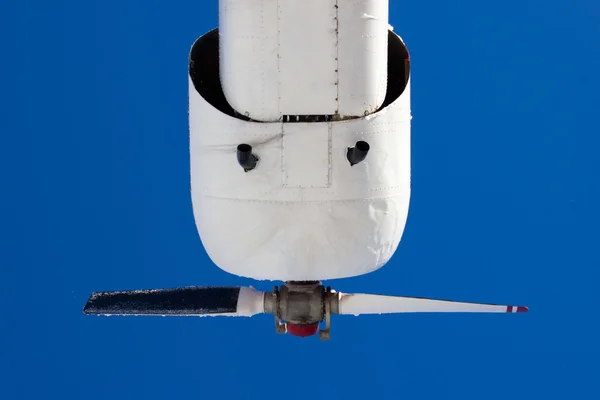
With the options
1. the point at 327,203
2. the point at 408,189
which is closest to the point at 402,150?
the point at 408,189

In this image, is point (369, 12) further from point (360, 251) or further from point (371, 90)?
point (360, 251)

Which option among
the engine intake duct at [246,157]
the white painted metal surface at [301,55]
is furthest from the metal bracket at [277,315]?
the white painted metal surface at [301,55]

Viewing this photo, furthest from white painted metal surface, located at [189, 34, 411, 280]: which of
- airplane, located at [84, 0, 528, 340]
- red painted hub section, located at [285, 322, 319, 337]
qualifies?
red painted hub section, located at [285, 322, 319, 337]

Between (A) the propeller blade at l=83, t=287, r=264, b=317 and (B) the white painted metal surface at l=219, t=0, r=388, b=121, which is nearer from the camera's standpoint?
(B) the white painted metal surface at l=219, t=0, r=388, b=121

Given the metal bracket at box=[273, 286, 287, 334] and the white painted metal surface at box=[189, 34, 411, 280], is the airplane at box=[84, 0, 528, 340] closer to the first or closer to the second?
the white painted metal surface at box=[189, 34, 411, 280]

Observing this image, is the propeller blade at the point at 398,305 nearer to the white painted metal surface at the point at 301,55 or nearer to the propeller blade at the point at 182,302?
the propeller blade at the point at 182,302

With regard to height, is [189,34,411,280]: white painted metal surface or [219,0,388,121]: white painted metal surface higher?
[219,0,388,121]: white painted metal surface

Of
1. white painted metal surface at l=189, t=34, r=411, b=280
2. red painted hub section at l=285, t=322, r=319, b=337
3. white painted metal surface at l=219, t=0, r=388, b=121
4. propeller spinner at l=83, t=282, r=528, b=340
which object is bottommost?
red painted hub section at l=285, t=322, r=319, b=337
